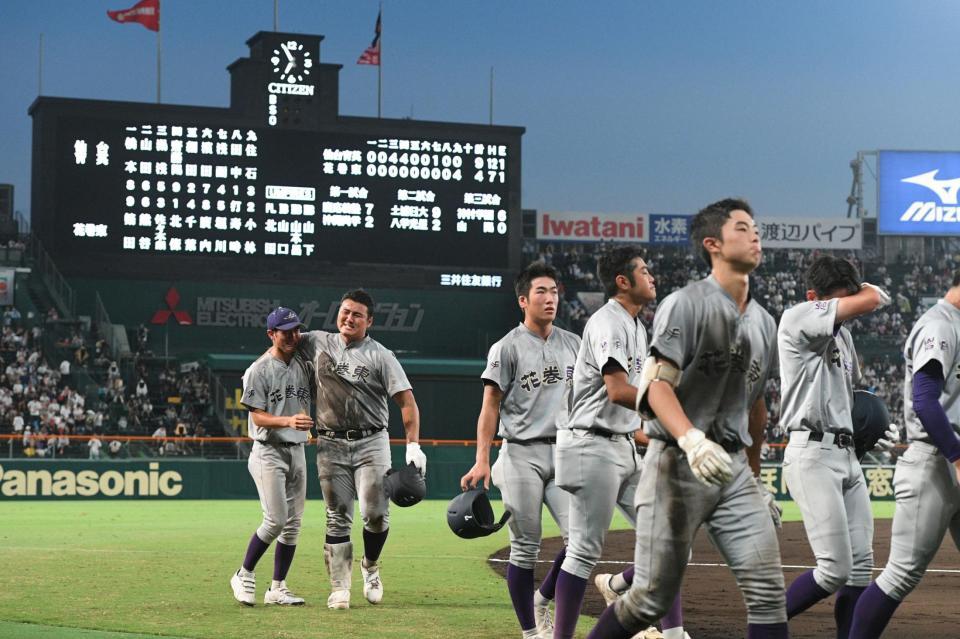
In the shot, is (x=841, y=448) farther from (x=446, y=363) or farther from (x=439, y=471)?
(x=446, y=363)

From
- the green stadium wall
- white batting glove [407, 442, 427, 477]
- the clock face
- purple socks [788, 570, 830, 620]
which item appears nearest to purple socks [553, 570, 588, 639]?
purple socks [788, 570, 830, 620]

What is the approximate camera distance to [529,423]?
9.25 meters

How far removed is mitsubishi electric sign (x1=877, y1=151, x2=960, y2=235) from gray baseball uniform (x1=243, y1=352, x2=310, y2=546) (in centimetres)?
4612

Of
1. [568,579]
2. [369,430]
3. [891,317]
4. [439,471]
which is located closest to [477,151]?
[439,471]

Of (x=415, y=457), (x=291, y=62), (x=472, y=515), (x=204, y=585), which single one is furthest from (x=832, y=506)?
(x=291, y=62)

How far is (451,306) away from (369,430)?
32.9 meters

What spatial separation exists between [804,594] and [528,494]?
1.89 m

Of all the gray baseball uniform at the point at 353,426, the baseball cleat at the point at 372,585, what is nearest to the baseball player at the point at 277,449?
the gray baseball uniform at the point at 353,426

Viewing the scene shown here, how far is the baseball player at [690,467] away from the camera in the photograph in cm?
589

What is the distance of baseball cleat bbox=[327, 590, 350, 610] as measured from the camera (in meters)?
10.8

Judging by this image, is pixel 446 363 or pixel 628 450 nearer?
pixel 628 450

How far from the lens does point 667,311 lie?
5996mm

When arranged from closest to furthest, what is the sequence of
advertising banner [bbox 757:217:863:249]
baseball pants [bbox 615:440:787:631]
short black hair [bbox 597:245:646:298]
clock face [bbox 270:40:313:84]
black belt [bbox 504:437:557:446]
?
baseball pants [bbox 615:440:787:631] < short black hair [bbox 597:245:646:298] < black belt [bbox 504:437:557:446] < clock face [bbox 270:40:313:84] < advertising banner [bbox 757:217:863:249]

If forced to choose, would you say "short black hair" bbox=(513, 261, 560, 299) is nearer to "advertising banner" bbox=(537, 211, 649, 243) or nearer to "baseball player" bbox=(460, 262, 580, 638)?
"baseball player" bbox=(460, 262, 580, 638)
